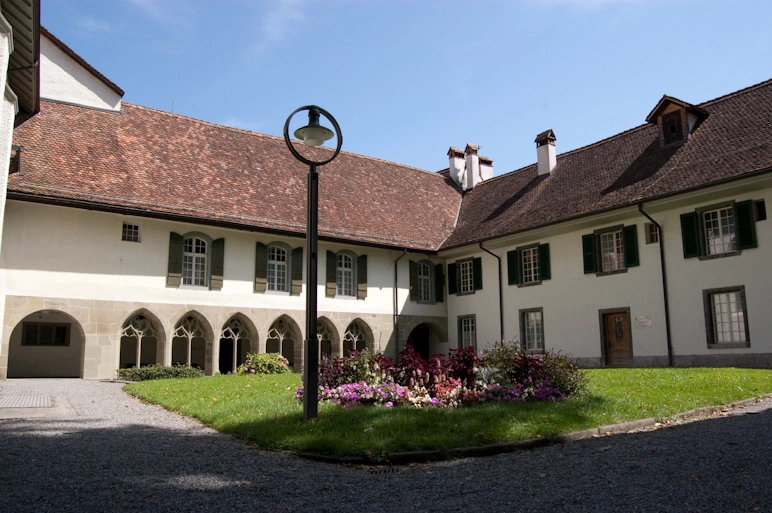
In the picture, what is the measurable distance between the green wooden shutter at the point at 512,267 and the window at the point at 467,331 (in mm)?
2388

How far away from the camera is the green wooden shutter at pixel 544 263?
22.5m

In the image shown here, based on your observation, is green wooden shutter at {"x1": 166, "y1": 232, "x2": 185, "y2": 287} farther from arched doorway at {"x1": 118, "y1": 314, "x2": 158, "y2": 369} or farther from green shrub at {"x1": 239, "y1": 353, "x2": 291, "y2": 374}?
green shrub at {"x1": 239, "y1": 353, "x2": 291, "y2": 374}

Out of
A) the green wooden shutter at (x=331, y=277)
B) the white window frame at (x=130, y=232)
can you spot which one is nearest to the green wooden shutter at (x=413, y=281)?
the green wooden shutter at (x=331, y=277)

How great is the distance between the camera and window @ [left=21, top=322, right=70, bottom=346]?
75.0 ft

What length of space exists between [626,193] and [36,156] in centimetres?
1664

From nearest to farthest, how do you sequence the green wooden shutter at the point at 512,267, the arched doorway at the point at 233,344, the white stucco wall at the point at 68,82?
the white stucco wall at the point at 68,82 → the arched doorway at the point at 233,344 → the green wooden shutter at the point at 512,267

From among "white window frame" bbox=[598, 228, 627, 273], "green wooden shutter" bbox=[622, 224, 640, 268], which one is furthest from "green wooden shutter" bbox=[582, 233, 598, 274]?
"green wooden shutter" bbox=[622, 224, 640, 268]

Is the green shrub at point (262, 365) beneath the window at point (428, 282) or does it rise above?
beneath

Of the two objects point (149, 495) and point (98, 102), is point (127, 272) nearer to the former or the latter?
point (98, 102)

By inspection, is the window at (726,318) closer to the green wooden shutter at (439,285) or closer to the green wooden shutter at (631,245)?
the green wooden shutter at (631,245)

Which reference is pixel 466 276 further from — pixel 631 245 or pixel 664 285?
pixel 664 285

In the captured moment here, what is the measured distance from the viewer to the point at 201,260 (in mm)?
21562

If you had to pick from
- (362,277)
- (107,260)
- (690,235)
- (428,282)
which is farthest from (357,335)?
(690,235)

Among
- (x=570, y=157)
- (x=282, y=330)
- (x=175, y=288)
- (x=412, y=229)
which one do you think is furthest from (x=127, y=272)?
(x=570, y=157)
